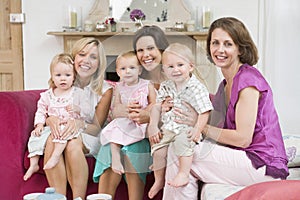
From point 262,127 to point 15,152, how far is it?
124 cm

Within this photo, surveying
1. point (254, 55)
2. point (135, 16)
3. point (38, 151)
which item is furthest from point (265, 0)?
point (38, 151)

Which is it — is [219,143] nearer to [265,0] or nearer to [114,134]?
[114,134]

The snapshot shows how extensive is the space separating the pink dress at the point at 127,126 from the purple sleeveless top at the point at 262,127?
38cm

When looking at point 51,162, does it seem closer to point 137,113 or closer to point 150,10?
point 137,113

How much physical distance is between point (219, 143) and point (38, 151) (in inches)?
35.0

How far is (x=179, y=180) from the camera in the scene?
81.0 inches

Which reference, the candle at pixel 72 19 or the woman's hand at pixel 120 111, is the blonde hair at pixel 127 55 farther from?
the candle at pixel 72 19

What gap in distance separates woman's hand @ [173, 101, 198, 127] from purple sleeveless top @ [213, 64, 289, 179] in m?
0.27

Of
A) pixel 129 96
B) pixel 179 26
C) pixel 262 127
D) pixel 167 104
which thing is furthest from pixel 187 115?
pixel 179 26

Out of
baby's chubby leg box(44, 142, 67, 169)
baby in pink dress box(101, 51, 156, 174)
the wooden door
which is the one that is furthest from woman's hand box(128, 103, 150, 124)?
the wooden door

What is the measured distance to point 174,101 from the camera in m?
1.80

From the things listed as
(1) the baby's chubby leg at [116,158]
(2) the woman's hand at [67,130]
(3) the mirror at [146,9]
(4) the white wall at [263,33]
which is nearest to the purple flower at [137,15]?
(3) the mirror at [146,9]

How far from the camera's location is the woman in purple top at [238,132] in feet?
6.81

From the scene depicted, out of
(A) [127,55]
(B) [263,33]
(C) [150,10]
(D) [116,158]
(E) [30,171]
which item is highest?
(C) [150,10]
